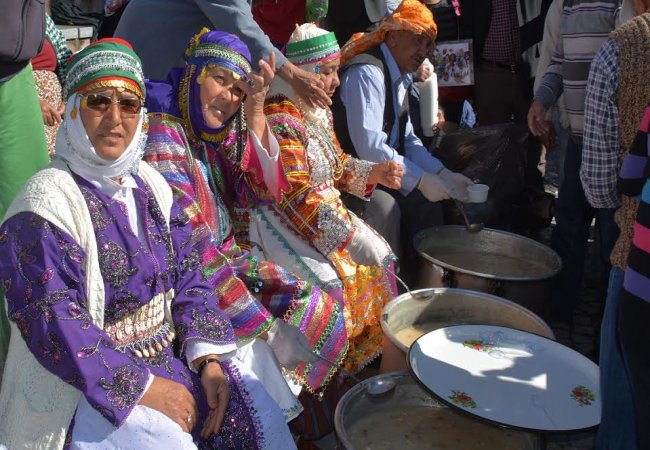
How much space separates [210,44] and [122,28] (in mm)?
985

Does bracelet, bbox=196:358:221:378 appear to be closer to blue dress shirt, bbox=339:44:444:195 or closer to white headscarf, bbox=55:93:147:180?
white headscarf, bbox=55:93:147:180

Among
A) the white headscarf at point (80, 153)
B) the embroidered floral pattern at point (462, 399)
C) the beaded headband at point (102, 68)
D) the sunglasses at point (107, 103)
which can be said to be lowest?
the embroidered floral pattern at point (462, 399)

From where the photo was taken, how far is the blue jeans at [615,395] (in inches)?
80.4

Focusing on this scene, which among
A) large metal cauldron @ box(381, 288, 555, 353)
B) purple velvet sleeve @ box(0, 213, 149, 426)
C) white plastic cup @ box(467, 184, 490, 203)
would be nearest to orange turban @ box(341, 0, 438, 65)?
white plastic cup @ box(467, 184, 490, 203)

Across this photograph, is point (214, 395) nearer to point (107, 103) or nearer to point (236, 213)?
point (107, 103)

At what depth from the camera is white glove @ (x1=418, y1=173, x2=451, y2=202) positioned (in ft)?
11.1

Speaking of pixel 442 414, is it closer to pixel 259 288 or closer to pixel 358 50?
pixel 259 288

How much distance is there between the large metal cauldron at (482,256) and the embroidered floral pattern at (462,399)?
1.01 m

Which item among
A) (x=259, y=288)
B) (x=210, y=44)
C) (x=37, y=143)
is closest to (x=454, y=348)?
(x=259, y=288)

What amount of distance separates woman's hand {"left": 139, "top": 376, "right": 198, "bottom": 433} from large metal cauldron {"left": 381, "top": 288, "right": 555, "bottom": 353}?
1.07m

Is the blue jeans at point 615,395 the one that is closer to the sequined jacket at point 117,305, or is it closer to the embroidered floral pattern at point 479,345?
the embroidered floral pattern at point 479,345

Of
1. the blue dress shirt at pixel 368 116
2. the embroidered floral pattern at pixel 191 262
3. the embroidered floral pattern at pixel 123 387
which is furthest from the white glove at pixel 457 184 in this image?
the embroidered floral pattern at pixel 123 387

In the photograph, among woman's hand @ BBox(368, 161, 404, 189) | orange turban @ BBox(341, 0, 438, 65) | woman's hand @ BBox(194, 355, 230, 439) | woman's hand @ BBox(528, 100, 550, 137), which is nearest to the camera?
woman's hand @ BBox(194, 355, 230, 439)

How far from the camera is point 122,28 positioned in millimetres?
3188
